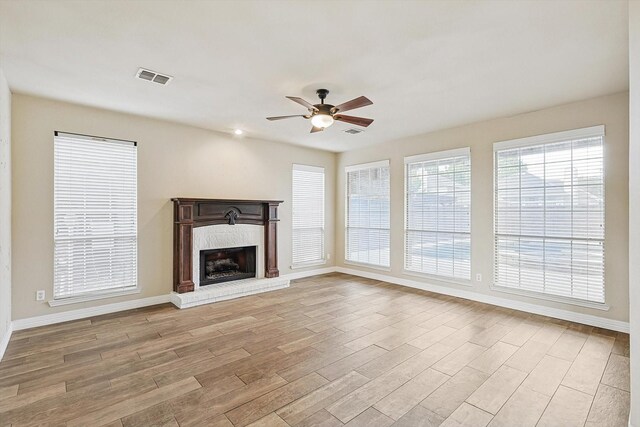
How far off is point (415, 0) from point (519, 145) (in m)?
3.36

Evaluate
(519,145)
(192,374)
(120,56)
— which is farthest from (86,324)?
(519,145)

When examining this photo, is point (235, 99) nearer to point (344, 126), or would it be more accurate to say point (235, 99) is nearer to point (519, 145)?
point (344, 126)

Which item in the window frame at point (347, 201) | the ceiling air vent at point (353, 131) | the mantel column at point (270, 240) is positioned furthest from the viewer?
the window frame at point (347, 201)

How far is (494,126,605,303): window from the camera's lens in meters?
4.01

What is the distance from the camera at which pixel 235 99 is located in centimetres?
402

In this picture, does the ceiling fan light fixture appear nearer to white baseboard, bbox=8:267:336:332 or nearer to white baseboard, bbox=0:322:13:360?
white baseboard, bbox=8:267:336:332

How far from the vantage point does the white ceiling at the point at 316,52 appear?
90.0 inches

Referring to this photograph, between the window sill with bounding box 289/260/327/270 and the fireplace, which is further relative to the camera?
the window sill with bounding box 289/260/327/270

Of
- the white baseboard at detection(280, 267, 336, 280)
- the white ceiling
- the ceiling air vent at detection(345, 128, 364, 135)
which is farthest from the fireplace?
the ceiling air vent at detection(345, 128, 364, 135)

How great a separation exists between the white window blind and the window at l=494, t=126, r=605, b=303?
18.3 feet

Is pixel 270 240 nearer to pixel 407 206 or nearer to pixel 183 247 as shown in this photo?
pixel 183 247

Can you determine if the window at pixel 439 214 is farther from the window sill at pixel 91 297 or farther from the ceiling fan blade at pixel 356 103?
the window sill at pixel 91 297

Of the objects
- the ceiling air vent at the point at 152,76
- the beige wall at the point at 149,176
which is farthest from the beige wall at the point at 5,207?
the ceiling air vent at the point at 152,76

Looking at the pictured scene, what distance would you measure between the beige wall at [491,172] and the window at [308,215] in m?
0.51
